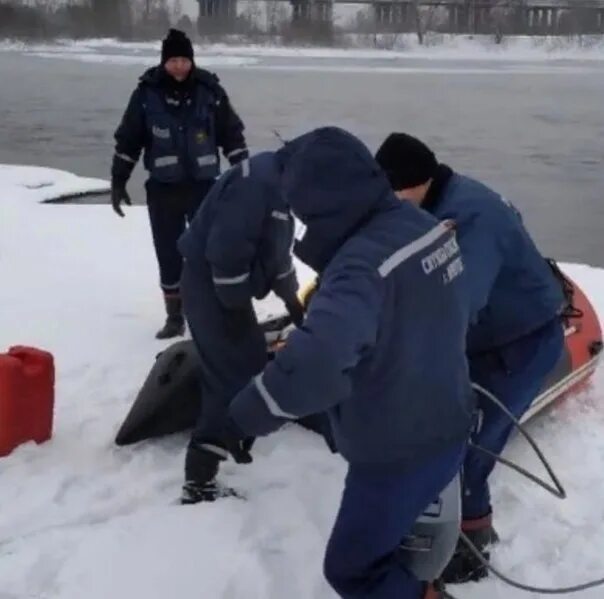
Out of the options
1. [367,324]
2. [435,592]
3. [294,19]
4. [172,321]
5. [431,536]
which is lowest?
[294,19]

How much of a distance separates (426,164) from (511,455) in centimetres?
171

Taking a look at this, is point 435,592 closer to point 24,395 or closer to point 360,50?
point 24,395

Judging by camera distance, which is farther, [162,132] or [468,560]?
[162,132]

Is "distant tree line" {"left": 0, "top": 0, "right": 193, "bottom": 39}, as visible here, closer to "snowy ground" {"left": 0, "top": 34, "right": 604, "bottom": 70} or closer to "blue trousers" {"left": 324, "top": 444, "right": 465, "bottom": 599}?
"snowy ground" {"left": 0, "top": 34, "right": 604, "bottom": 70}

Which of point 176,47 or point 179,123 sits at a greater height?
point 176,47

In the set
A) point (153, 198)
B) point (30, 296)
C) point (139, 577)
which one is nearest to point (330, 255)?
point (139, 577)

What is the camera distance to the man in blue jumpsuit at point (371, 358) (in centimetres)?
231

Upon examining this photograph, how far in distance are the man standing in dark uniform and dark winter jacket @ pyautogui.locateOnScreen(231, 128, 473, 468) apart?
9.75 feet

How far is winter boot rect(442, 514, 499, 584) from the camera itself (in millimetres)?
3389

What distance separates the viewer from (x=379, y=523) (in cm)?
258

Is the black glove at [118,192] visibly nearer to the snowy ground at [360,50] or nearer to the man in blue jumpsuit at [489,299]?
the man in blue jumpsuit at [489,299]

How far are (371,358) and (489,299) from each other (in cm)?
91

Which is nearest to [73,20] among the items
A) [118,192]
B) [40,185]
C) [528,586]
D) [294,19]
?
[294,19]

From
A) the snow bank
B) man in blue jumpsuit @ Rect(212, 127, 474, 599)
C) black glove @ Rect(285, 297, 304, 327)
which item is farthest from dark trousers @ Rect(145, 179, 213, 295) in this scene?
the snow bank
